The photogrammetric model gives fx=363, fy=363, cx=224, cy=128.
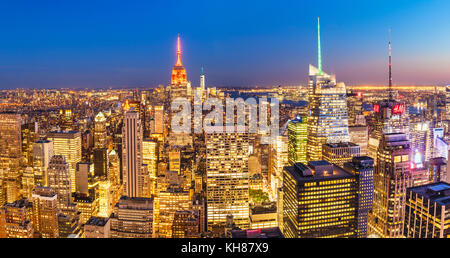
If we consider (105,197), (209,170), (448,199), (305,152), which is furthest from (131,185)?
(448,199)

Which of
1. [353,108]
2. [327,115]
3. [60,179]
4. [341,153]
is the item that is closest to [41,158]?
[60,179]

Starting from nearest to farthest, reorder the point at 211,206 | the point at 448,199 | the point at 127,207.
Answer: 1. the point at 448,199
2. the point at 127,207
3. the point at 211,206

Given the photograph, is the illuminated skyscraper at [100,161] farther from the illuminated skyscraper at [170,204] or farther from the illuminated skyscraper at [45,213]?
the illuminated skyscraper at [45,213]

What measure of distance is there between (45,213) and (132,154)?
16.3 ft

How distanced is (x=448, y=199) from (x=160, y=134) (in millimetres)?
14048

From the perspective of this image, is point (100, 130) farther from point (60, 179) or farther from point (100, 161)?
point (60, 179)

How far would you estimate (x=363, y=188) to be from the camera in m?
10.1

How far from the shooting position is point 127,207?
36.1ft

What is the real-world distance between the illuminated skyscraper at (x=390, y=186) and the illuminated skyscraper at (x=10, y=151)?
12912 mm

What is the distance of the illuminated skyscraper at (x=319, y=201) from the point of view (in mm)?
Answer: 9141

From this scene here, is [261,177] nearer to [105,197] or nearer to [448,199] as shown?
[105,197]

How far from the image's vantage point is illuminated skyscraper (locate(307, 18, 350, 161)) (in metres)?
16.1

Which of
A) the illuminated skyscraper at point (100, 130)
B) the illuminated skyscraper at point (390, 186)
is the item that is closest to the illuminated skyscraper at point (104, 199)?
the illuminated skyscraper at point (100, 130)
